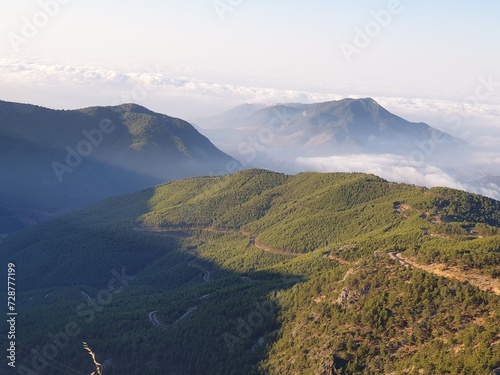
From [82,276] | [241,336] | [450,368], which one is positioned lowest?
[82,276]

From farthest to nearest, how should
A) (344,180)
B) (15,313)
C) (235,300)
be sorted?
(344,180) → (15,313) → (235,300)

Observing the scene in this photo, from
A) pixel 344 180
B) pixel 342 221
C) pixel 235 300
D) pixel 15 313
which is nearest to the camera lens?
pixel 235 300

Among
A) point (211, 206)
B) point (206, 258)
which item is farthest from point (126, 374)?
point (211, 206)

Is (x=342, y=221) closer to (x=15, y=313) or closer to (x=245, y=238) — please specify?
(x=245, y=238)

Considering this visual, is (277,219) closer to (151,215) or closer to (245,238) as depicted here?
(245,238)

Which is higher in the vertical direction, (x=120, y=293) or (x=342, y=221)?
(x=342, y=221)

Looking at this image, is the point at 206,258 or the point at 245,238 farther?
the point at 245,238
